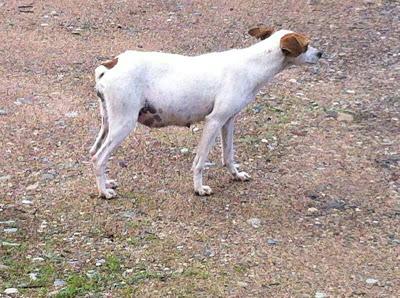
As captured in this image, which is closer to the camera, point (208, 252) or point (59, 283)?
point (59, 283)

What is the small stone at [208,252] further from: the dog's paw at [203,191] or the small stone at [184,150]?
the small stone at [184,150]

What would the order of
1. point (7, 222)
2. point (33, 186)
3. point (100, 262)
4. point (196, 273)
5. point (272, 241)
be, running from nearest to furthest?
point (196, 273) < point (100, 262) < point (272, 241) < point (7, 222) < point (33, 186)

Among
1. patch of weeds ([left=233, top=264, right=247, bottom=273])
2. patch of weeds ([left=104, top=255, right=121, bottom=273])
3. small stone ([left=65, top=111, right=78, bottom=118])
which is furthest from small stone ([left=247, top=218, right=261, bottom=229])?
small stone ([left=65, top=111, right=78, bottom=118])

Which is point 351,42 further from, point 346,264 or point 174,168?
point 346,264

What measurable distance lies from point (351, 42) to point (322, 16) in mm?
1117

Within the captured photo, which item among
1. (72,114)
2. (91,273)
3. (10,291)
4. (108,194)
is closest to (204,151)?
(108,194)

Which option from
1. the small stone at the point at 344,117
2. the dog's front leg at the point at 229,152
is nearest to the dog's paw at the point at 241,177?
the dog's front leg at the point at 229,152

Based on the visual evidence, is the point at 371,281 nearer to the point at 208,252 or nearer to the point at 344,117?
the point at 208,252

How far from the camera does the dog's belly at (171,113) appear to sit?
5.95 metres

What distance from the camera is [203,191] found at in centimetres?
616

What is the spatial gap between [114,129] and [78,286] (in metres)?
1.37

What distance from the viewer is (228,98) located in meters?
6.00

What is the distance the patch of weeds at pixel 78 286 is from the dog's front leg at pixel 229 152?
1.83 meters

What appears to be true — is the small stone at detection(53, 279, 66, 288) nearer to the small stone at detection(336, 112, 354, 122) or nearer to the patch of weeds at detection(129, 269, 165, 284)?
the patch of weeds at detection(129, 269, 165, 284)
